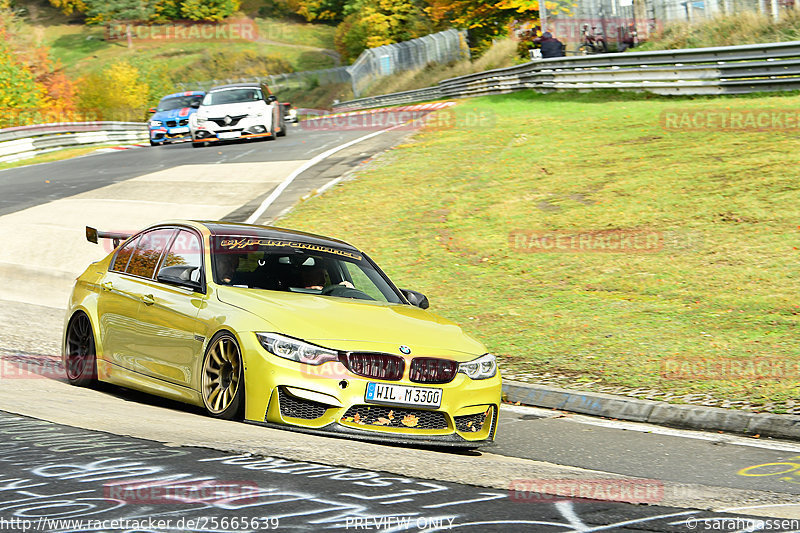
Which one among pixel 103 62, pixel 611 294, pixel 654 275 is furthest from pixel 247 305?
pixel 103 62

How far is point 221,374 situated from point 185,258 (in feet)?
4.49

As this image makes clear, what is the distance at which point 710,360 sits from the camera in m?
9.42

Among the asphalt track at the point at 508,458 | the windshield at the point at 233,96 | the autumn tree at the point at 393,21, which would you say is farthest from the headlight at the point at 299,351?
the autumn tree at the point at 393,21

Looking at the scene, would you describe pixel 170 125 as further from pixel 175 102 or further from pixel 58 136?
pixel 58 136

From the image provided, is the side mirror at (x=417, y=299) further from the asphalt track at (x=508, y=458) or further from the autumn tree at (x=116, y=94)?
the autumn tree at (x=116, y=94)

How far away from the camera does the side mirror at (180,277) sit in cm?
742

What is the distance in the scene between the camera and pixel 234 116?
2961cm

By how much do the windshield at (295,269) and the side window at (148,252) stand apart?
2.18 feet

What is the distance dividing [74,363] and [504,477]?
15.1 ft

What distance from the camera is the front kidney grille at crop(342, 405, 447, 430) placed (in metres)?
6.55

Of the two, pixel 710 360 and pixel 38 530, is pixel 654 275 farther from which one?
pixel 38 530

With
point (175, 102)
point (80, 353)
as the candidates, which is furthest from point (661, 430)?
point (175, 102)

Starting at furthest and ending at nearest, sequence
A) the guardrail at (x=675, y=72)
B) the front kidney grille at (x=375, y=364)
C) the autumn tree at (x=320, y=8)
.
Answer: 1. the autumn tree at (x=320, y=8)
2. the guardrail at (x=675, y=72)
3. the front kidney grille at (x=375, y=364)

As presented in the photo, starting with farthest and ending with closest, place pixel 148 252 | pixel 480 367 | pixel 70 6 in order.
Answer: pixel 70 6
pixel 148 252
pixel 480 367
